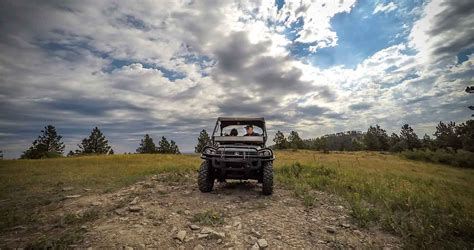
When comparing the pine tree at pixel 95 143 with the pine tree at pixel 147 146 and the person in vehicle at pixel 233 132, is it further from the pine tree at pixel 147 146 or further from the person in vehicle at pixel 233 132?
the person in vehicle at pixel 233 132

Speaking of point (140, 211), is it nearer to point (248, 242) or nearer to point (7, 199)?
point (248, 242)

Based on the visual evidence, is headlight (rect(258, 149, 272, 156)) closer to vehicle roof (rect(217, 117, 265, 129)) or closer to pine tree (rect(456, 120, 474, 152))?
vehicle roof (rect(217, 117, 265, 129))

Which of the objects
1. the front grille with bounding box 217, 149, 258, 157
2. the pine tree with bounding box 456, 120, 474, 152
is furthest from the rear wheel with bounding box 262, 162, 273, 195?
the pine tree with bounding box 456, 120, 474, 152

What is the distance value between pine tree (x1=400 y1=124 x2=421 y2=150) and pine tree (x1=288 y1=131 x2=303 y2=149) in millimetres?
30525

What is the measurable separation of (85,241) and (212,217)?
2461 mm

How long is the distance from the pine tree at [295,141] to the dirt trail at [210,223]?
219 ft

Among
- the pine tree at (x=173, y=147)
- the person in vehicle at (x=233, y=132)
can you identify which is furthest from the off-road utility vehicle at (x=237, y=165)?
the pine tree at (x=173, y=147)

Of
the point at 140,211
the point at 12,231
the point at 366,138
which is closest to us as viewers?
the point at 12,231

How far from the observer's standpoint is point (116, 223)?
5160 millimetres

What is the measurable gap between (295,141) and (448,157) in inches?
1437

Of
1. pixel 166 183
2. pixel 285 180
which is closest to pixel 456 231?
Answer: pixel 285 180

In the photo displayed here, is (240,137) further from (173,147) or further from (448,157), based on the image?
(173,147)

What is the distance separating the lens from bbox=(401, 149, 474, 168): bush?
40.7 m

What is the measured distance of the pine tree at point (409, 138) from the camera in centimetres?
7244
